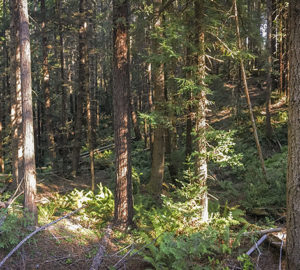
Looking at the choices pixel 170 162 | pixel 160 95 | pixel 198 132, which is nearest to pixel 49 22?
pixel 160 95

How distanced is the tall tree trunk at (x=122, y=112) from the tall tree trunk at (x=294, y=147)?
438 cm

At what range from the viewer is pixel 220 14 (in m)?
8.12

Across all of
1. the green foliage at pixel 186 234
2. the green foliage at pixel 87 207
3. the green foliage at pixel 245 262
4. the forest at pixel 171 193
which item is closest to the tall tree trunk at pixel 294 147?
the forest at pixel 171 193

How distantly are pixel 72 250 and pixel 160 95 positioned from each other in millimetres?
6204

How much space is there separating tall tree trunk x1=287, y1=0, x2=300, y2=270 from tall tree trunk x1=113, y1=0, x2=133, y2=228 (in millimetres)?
→ 4383

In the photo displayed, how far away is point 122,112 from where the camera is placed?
764 cm

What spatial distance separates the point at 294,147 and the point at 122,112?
4.58 meters

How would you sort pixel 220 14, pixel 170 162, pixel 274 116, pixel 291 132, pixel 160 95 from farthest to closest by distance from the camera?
pixel 274 116 < pixel 170 162 < pixel 160 95 < pixel 220 14 < pixel 291 132

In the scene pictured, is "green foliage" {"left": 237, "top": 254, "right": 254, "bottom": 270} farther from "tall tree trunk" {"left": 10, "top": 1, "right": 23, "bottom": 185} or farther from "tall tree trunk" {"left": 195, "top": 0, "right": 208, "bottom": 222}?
"tall tree trunk" {"left": 10, "top": 1, "right": 23, "bottom": 185}

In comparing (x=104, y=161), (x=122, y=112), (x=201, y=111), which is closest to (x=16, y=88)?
(x=122, y=112)

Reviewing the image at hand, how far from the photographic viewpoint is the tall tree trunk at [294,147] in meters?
4.31

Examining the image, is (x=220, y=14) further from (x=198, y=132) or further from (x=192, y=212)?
(x=192, y=212)

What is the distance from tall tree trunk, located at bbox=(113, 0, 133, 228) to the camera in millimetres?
7504

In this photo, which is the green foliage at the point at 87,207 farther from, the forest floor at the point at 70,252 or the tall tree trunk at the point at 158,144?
the tall tree trunk at the point at 158,144
